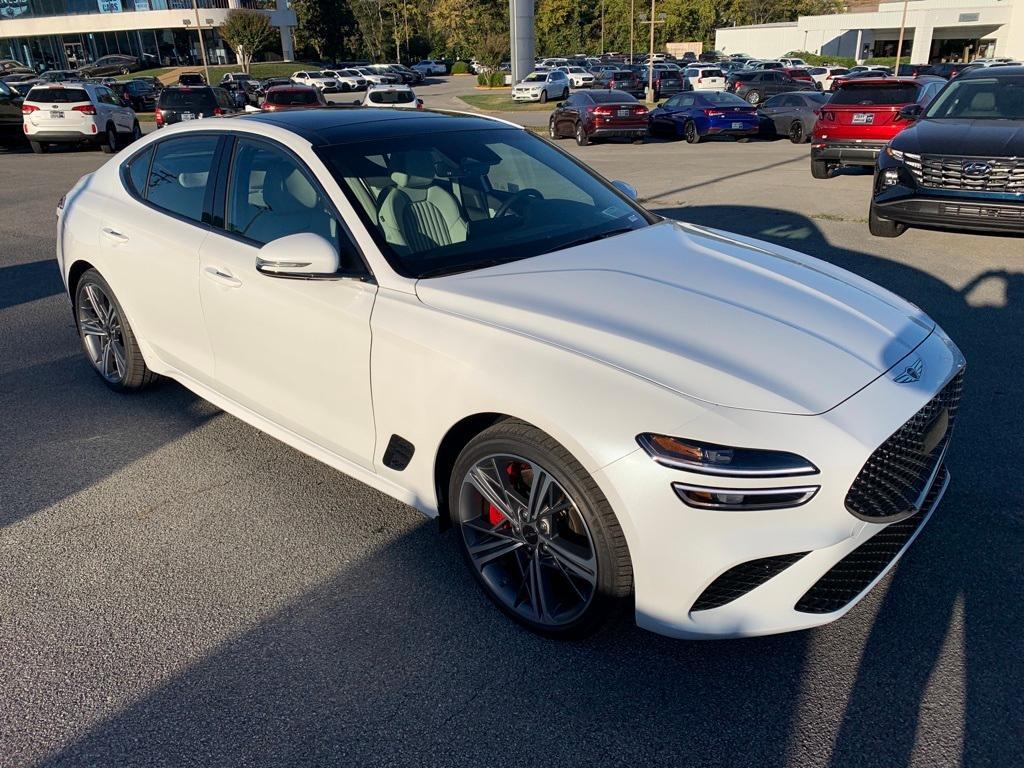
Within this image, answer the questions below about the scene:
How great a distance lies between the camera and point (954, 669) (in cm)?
273

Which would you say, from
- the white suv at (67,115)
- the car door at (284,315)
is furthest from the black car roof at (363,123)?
the white suv at (67,115)

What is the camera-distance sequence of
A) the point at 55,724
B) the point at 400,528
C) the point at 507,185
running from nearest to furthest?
the point at 55,724 < the point at 400,528 < the point at 507,185

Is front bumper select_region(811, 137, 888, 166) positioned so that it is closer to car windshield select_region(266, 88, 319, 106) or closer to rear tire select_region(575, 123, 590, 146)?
rear tire select_region(575, 123, 590, 146)

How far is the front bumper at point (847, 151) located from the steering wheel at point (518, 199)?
35.9 ft

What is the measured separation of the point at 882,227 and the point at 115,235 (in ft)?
25.6

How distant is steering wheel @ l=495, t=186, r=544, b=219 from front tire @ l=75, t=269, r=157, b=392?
7.81ft

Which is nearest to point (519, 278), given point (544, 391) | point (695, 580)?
point (544, 391)

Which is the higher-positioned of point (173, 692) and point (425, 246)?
point (425, 246)

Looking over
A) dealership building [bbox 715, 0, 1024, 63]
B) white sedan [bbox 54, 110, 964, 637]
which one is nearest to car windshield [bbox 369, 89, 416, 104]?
white sedan [bbox 54, 110, 964, 637]

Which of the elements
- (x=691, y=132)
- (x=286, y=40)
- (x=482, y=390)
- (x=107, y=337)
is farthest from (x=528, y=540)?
(x=286, y=40)

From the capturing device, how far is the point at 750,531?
2.38 meters

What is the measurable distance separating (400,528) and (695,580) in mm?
1615

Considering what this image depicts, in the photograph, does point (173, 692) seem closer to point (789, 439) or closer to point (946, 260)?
point (789, 439)

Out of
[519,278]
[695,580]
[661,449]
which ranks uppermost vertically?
[519,278]
